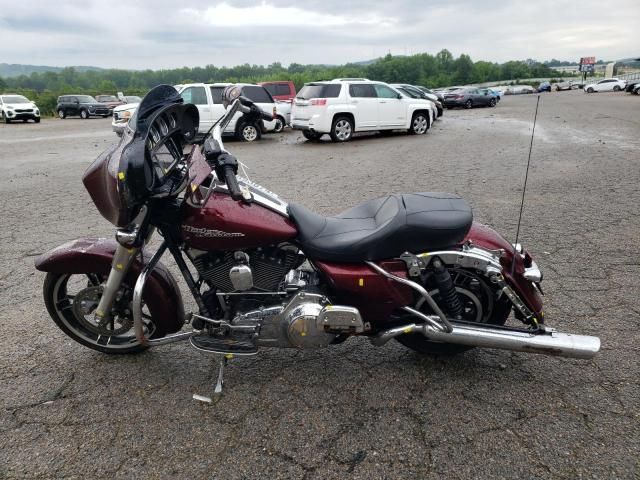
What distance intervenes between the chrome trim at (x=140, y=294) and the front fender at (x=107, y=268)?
0.13 meters

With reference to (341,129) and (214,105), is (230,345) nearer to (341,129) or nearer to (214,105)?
(341,129)

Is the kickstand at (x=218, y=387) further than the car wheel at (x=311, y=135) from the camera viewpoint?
No

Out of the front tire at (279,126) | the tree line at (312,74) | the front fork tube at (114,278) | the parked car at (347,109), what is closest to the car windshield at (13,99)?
the front tire at (279,126)

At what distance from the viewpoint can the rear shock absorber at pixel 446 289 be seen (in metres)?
2.56

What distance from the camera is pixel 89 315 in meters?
3.17

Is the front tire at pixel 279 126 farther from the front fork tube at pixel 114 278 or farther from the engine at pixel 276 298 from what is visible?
the engine at pixel 276 298

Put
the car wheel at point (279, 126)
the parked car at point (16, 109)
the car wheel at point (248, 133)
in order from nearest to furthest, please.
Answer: the car wheel at point (248, 133) → the car wheel at point (279, 126) → the parked car at point (16, 109)

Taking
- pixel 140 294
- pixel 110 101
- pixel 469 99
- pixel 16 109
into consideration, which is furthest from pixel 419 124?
pixel 110 101

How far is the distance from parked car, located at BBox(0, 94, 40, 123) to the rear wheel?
27909mm

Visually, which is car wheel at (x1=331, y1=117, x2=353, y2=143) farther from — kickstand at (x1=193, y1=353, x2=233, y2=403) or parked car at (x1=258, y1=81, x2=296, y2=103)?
kickstand at (x1=193, y1=353, x2=233, y2=403)

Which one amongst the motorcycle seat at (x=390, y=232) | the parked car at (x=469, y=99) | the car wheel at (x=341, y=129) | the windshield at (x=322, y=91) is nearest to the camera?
the motorcycle seat at (x=390, y=232)

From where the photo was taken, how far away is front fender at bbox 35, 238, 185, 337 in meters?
2.81

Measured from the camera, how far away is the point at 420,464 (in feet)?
7.32

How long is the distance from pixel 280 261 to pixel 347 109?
37.5 ft
